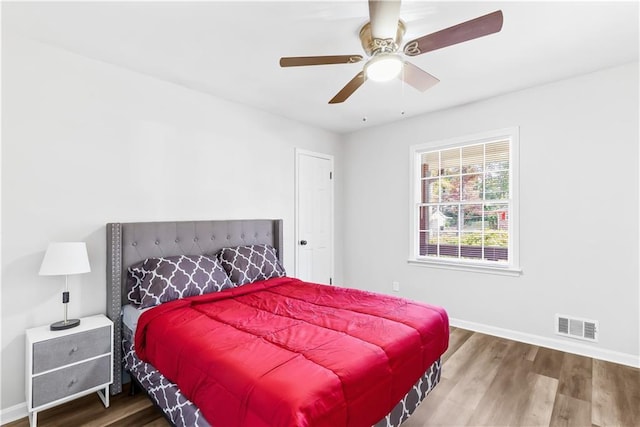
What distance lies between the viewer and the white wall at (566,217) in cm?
268

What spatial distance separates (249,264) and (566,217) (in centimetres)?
310

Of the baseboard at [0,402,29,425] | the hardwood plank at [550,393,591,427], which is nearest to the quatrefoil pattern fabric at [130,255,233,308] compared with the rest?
the baseboard at [0,402,29,425]

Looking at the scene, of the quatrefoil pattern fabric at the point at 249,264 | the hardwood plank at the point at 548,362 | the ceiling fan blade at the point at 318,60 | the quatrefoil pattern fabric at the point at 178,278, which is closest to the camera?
the ceiling fan blade at the point at 318,60

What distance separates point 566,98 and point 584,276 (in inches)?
66.5

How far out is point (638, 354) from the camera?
2.62 metres

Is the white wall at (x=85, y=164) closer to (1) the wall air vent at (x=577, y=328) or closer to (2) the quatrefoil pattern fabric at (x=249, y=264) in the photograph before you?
(2) the quatrefoil pattern fabric at (x=249, y=264)

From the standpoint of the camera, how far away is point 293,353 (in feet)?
4.95

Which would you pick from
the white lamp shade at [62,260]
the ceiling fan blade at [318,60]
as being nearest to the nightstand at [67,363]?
the white lamp shade at [62,260]

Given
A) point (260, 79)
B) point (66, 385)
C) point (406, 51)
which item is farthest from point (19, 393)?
point (406, 51)

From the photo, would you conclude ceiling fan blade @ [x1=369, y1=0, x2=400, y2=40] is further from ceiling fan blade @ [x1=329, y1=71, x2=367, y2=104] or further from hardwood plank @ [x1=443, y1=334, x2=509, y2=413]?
hardwood plank @ [x1=443, y1=334, x2=509, y2=413]

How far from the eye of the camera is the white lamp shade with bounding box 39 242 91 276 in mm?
2010

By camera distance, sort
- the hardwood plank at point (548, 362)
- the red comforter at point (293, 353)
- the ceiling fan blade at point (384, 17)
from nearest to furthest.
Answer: the red comforter at point (293, 353)
the ceiling fan blade at point (384, 17)
the hardwood plank at point (548, 362)

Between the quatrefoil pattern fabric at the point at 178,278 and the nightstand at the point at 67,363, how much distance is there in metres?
0.34

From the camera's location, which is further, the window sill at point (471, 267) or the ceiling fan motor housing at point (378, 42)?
the window sill at point (471, 267)
